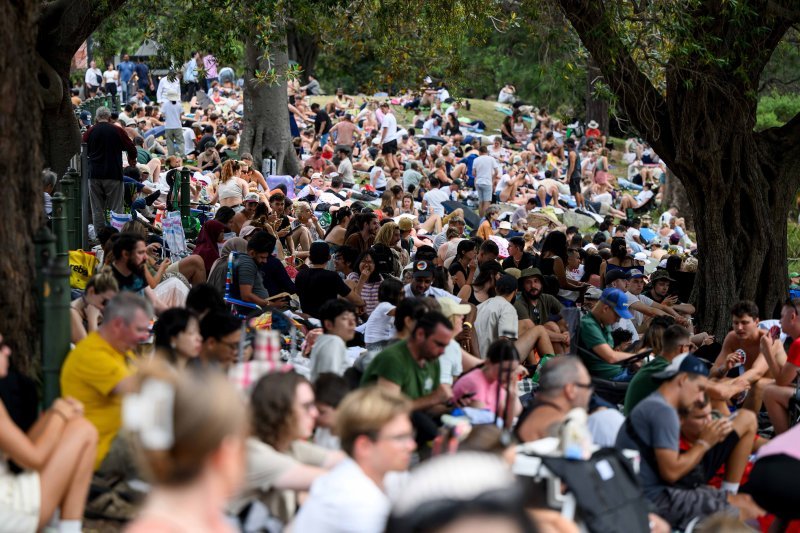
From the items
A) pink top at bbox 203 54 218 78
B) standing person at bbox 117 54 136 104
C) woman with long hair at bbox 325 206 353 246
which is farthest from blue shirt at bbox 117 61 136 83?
woman with long hair at bbox 325 206 353 246

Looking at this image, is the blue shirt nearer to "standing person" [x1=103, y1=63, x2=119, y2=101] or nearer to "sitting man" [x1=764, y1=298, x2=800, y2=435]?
"standing person" [x1=103, y1=63, x2=119, y2=101]

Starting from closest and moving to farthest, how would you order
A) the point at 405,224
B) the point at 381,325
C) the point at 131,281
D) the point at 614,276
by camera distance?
→ the point at 131,281 → the point at 381,325 → the point at 614,276 → the point at 405,224

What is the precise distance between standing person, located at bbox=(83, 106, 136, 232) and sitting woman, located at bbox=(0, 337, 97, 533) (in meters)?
9.68

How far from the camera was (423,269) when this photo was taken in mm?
11938

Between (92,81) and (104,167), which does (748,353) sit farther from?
(92,81)

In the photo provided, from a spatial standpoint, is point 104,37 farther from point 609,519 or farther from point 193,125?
point 609,519

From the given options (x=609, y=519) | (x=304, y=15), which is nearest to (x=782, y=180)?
(x=304, y=15)

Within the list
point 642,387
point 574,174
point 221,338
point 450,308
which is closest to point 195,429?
point 221,338

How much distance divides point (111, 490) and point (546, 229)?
1874 centimetres

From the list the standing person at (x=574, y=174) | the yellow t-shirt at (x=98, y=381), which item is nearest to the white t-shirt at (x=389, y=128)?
A: the standing person at (x=574, y=174)

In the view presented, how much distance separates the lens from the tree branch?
12.7 m

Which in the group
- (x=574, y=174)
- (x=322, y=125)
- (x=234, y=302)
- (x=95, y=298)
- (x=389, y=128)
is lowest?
(x=234, y=302)

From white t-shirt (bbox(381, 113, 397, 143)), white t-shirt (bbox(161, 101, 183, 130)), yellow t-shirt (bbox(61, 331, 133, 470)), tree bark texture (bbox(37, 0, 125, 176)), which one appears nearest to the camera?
yellow t-shirt (bbox(61, 331, 133, 470))

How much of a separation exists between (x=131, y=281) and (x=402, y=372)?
3.01 metres
